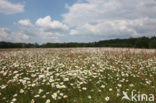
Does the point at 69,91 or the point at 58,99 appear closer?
the point at 58,99

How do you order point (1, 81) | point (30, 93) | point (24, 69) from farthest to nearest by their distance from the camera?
point (24, 69)
point (1, 81)
point (30, 93)

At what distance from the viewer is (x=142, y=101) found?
296 cm

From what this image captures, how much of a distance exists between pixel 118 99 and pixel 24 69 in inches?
189

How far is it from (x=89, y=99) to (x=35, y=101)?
1.39m

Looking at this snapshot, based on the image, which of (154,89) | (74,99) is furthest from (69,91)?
(154,89)

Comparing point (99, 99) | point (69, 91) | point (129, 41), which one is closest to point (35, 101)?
point (69, 91)

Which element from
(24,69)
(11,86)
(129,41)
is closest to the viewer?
(11,86)

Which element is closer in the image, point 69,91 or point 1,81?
point 69,91

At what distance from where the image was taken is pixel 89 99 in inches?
125

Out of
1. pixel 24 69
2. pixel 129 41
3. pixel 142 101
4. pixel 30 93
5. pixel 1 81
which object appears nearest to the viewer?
pixel 142 101

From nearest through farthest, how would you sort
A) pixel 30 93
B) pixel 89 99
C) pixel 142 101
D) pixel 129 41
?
pixel 142 101 → pixel 89 99 → pixel 30 93 → pixel 129 41

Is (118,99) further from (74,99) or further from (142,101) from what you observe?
(74,99)

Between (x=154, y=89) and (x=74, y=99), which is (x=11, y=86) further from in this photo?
(x=154, y=89)

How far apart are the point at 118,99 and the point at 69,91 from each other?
4.57 feet
